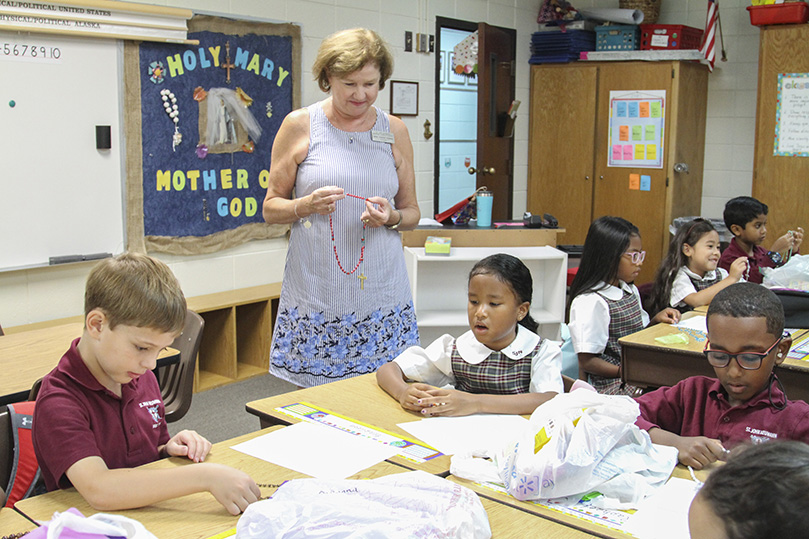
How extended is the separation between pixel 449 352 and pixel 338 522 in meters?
0.95

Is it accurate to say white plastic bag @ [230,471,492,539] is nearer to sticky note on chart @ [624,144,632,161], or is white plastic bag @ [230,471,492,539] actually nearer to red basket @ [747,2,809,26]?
red basket @ [747,2,809,26]

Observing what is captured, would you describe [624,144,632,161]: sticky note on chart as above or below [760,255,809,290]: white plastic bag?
above

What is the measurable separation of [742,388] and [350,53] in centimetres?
→ 138

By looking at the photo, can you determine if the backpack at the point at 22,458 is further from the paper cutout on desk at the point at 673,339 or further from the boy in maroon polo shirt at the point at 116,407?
the paper cutout on desk at the point at 673,339

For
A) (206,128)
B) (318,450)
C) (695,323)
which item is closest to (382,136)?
Answer: (318,450)

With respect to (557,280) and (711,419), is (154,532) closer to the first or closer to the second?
(711,419)

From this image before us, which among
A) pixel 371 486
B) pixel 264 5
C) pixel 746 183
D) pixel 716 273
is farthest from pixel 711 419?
pixel 746 183

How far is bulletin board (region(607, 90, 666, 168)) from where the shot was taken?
597 cm

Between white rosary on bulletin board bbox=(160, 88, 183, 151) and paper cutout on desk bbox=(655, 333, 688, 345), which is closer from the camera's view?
paper cutout on desk bbox=(655, 333, 688, 345)

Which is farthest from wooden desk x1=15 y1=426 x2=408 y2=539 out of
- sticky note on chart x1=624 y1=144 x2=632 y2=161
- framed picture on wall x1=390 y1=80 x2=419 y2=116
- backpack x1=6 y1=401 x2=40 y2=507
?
sticky note on chart x1=624 y1=144 x2=632 y2=161

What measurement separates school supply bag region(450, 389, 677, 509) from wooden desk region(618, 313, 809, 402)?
111 centimetres

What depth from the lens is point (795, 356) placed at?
254 centimetres

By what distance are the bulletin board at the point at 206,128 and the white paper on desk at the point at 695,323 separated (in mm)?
2584

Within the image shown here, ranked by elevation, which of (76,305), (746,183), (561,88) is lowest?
(76,305)
